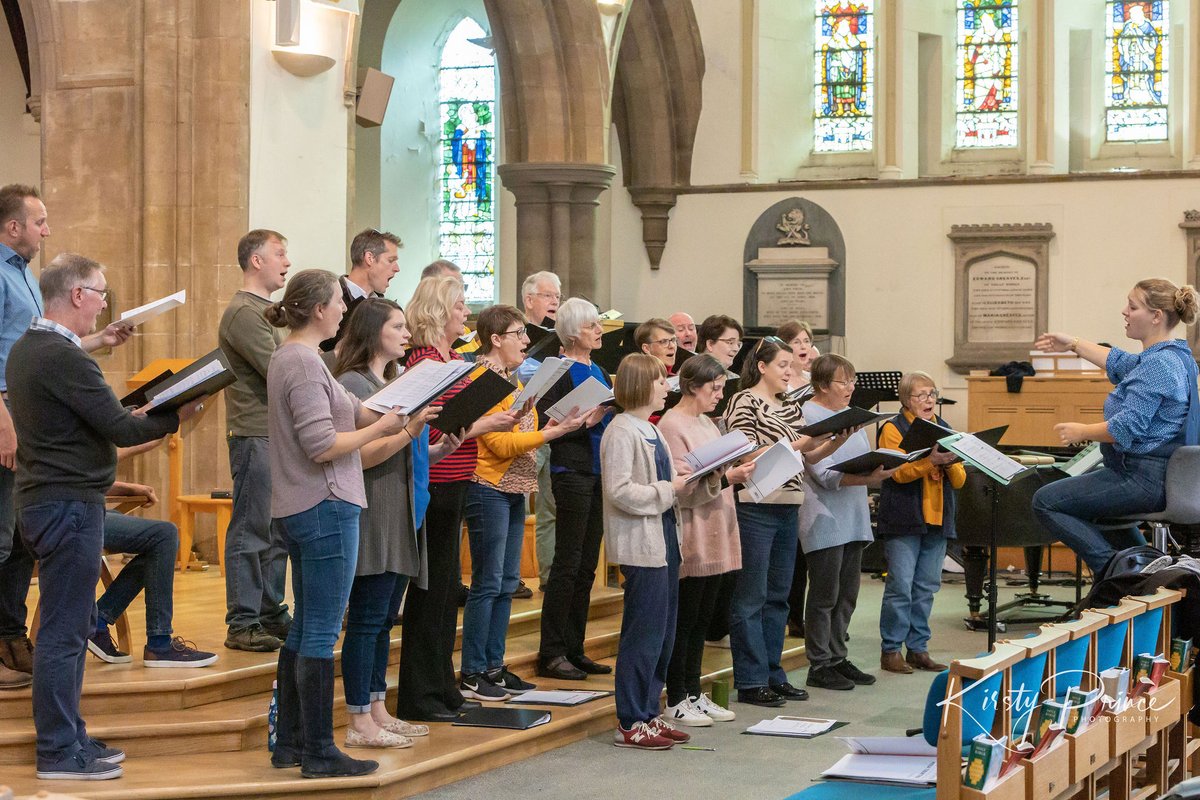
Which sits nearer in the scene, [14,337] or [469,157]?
[14,337]

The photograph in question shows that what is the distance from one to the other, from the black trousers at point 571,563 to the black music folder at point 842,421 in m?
0.88

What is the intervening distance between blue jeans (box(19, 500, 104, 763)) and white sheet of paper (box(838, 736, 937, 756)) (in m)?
2.08

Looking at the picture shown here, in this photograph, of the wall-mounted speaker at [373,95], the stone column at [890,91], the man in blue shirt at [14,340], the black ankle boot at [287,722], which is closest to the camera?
the black ankle boot at [287,722]

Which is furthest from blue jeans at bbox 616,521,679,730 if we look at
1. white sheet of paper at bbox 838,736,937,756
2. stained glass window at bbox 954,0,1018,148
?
stained glass window at bbox 954,0,1018,148

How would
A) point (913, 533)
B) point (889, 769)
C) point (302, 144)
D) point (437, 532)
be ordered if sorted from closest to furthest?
1. point (889, 769)
2. point (437, 532)
3. point (913, 533)
4. point (302, 144)

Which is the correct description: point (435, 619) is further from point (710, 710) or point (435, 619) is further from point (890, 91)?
point (890, 91)

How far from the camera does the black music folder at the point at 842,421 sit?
5.62 metres

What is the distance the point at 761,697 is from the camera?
6.11 meters

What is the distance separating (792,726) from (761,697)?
421 millimetres

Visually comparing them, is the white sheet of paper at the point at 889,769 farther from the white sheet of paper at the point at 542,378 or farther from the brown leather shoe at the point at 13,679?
the brown leather shoe at the point at 13,679

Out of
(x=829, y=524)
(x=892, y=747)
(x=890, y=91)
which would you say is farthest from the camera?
(x=890, y=91)

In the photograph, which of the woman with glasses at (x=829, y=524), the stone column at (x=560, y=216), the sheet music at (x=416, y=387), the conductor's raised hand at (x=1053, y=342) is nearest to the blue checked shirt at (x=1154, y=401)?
the conductor's raised hand at (x=1053, y=342)

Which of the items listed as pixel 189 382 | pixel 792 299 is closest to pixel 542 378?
pixel 189 382

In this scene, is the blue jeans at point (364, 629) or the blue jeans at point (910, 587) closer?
the blue jeans at point (364, 629)
